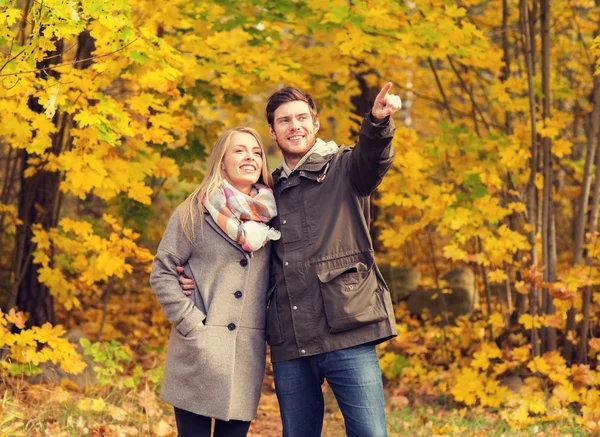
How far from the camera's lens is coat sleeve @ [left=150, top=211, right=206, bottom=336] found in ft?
9.59

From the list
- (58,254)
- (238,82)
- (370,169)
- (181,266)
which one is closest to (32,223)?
(58,254)

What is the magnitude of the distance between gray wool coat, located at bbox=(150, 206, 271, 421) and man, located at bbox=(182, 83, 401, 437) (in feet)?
0.34

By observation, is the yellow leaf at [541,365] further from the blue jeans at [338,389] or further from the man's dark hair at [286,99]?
the man's dark hair at [286,99]

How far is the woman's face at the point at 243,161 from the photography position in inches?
121

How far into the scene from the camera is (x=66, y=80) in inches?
169

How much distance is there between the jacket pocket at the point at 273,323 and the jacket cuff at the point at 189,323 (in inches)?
11.3

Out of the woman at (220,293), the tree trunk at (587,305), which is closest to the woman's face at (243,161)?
the woman at (220,293)

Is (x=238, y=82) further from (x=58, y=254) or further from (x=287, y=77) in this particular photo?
(x=58, y=254)

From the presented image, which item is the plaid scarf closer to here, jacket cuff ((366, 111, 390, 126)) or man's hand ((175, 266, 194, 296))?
man's hand ((175, 266, 194, 296))

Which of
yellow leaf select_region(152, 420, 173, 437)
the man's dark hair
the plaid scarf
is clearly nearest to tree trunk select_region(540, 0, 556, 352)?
yellow leaf select_region(152, 420, 173, 437)

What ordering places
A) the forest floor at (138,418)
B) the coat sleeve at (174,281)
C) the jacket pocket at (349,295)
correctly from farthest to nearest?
1. the forest floor at (138,418)
2. the coat sleeve at (174,281)
3. the jacket pocket at (349,295)

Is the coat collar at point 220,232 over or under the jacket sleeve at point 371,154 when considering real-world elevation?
under

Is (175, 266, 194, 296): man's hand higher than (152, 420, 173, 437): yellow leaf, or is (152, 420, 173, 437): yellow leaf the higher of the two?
(175, 266, 194, 296): man's hand

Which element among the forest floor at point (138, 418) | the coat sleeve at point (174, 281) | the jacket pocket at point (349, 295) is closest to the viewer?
the jacket pocket at point (349, 295)
